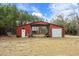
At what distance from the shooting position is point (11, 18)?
7.16 ft

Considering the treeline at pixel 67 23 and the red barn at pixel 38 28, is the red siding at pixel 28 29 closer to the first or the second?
the red barn at pixel 38 28

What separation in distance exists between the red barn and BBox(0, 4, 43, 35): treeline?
0.17ft

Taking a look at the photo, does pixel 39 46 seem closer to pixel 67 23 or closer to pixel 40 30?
pixel 40 30

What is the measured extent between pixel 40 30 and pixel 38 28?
0.03 m

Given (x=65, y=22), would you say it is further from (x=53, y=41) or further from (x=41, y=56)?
(x=41, y=56)

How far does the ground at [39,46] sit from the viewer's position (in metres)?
2.17

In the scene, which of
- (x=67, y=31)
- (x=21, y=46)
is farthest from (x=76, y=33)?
(x=21, y=46)

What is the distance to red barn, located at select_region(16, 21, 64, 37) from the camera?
2.19 metres

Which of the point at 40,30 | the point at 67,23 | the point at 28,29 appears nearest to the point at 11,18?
the point at 28,29

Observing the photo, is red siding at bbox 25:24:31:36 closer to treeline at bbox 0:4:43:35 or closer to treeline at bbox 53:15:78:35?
treeline at bbox 0:4:43:35

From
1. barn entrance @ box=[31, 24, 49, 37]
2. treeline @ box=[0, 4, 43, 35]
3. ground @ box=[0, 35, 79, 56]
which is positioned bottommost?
ground @ box=[0, 35, 79, 56]

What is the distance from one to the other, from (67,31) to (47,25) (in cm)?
22

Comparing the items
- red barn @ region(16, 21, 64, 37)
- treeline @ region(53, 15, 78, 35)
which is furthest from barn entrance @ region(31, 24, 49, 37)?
treeline @ region(53, 15, 78, 35)

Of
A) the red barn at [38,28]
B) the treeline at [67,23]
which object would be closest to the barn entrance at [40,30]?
the red barn at [38,28]
